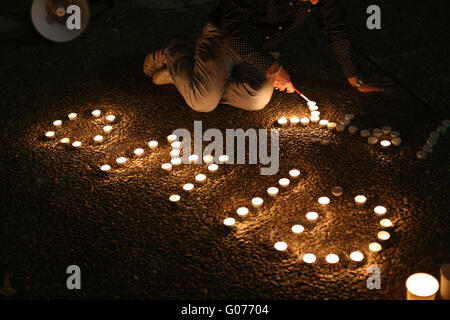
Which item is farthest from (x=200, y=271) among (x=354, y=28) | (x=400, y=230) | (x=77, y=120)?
(x=354, y=28)

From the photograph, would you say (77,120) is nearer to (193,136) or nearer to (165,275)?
(193,136)

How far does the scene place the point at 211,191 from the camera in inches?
107

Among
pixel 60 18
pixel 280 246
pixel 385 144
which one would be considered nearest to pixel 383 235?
pixel 280 246

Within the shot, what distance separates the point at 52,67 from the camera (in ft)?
14.8

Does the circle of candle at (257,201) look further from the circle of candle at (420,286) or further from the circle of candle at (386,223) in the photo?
the circle of candle at (420,286)

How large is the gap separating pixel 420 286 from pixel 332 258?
45cm

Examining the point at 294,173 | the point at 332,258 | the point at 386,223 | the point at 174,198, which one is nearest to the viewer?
the point at 332,258

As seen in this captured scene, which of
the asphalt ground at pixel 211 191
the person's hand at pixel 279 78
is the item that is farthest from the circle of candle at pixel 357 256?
the person's hand at pixel 279 78

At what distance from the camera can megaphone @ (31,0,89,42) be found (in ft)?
15.3

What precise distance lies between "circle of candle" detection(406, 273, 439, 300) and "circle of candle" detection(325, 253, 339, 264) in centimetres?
41

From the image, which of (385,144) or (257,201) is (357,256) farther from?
(385,144)

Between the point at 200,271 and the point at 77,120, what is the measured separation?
6.80 ft

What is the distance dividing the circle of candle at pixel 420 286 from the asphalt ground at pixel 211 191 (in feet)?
0.57

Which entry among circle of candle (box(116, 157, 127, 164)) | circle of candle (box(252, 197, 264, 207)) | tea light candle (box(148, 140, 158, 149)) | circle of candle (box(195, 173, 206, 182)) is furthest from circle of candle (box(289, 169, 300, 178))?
circle of candle (box(116, 157, 127, 164))
